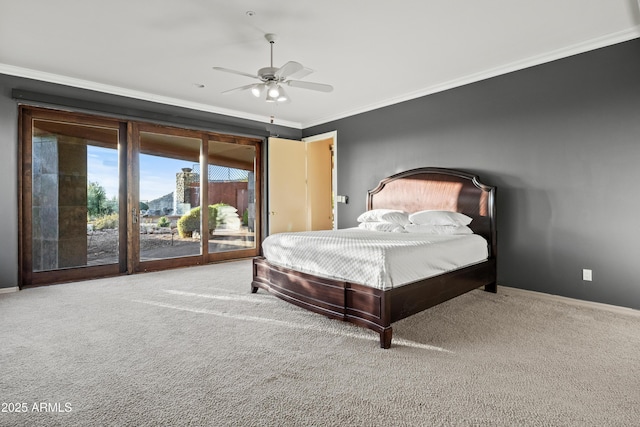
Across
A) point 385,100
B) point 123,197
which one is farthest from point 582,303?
point 123,197

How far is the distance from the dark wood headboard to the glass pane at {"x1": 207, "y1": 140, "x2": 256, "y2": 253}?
7.62 ft

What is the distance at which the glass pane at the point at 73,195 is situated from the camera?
4125 mm

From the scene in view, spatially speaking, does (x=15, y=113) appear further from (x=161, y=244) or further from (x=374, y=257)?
(x=374, y=257)

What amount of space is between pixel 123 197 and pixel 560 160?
5540 millimetres

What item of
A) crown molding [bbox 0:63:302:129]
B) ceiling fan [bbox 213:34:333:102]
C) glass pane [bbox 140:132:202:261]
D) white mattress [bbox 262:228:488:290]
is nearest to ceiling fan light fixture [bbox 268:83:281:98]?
ceiling fan [bbox 213:34:333:102]

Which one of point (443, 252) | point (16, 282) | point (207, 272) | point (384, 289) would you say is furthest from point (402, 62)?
point (16, 282)

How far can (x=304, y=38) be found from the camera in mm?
3152

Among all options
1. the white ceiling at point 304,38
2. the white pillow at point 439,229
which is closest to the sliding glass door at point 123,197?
the white ceiling at point 304,38

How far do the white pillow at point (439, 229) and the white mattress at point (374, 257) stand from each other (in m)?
0.18

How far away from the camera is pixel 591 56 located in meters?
3.27

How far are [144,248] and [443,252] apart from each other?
13.9 ft

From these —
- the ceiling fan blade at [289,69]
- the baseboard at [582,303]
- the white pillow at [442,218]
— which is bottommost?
the baseboard at [582,303]

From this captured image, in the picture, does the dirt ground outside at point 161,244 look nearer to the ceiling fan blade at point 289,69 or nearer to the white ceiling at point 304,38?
the white ceiling at point 304,38

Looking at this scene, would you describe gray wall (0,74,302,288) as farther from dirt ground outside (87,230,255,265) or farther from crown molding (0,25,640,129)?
dirt ground outside (87,230,255,265)
